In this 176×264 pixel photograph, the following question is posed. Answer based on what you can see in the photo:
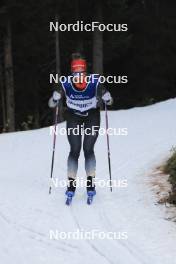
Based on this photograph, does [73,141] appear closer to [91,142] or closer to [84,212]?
[91,142]

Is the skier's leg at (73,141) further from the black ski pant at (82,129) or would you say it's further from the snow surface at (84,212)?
the snow surface at (84,212)

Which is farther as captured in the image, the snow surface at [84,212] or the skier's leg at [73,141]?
the skier's leg at [73,141]

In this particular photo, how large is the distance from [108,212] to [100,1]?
64.3 ft

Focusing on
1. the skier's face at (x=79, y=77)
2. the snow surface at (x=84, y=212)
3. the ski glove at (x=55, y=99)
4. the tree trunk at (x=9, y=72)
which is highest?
the tree trunk at (x=9, y=72)

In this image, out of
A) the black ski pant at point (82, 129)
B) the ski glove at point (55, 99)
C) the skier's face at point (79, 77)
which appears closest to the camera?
the skier's face at point (79, 77)

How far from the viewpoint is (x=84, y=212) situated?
8.59m

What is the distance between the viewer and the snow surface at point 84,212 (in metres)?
6.82

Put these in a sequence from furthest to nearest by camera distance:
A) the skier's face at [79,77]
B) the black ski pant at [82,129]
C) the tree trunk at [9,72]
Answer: the tree trunk at [9,72], the black ski pant at [82,129], the skier's face at [79,77]

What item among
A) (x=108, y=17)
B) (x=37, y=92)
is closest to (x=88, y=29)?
(x=108, y=17)

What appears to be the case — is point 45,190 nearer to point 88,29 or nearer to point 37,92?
point 88,29

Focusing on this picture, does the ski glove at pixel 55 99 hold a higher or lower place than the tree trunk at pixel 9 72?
lower

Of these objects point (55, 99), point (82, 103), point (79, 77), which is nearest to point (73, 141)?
point (82, 103)

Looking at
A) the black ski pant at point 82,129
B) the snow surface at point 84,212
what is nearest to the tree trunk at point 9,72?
the snow surface at point 84,212

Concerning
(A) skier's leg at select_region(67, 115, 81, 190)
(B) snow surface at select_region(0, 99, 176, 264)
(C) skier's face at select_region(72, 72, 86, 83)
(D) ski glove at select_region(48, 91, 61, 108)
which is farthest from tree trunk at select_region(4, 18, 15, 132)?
(C) skier's face at select_region(72, 72, 86, 83)
